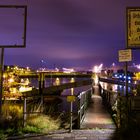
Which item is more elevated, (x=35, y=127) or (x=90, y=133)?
(x=35, y=127)

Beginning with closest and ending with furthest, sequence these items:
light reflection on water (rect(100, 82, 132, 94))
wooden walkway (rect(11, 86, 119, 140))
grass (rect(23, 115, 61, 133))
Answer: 1. wooden walkway (rect(11, 86, 119, 140))
2. grass (rect(23, 115, 61, 133))
3. light reflection on water (rect(100, 82, 132, 94))

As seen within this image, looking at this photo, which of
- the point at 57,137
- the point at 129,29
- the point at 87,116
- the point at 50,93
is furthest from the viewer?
the point at 50,93

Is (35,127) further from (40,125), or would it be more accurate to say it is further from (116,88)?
(116,88)

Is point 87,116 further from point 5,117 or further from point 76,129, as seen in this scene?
point 5,117

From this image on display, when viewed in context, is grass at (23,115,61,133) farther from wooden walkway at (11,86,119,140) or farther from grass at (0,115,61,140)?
wooden walkway at (11,86,119,140)

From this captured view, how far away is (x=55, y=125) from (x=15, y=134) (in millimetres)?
2220

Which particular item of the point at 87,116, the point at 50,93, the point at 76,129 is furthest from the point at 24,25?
the point at 50,93

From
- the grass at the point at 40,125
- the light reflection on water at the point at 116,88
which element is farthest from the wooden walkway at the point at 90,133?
the light reflection on water at the point at 116,88

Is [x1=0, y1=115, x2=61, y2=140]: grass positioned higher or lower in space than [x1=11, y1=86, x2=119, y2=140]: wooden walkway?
higher

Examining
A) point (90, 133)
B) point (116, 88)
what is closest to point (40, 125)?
point (90, 133)

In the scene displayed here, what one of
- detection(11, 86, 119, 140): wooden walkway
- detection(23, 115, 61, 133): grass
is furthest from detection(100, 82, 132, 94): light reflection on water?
detection(23, 115, 61, 133): grass

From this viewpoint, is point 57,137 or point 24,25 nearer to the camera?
point 57,137

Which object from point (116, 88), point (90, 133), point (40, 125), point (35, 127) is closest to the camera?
point (90, 133)

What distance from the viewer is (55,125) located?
43.8ft
